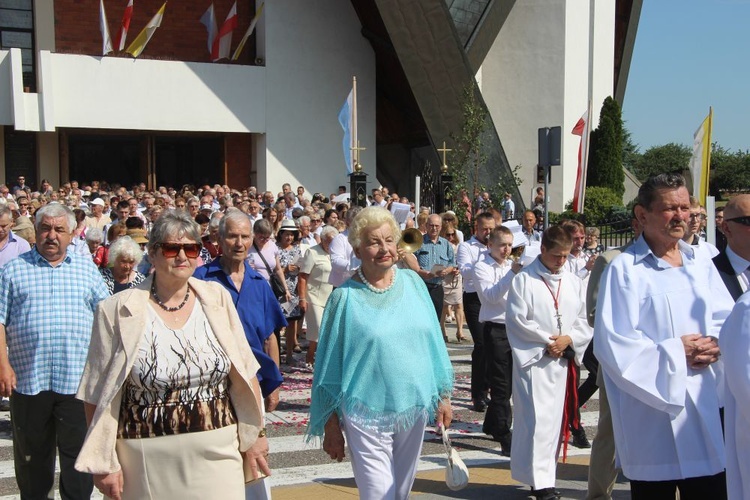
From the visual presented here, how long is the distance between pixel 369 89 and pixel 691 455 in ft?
84.7

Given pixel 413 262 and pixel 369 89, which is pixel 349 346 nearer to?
pixel 413 262

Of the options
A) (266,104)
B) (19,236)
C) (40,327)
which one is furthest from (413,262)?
(266,104)

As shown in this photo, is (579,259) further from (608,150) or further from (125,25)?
(608,150)

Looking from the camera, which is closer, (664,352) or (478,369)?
(664,352)

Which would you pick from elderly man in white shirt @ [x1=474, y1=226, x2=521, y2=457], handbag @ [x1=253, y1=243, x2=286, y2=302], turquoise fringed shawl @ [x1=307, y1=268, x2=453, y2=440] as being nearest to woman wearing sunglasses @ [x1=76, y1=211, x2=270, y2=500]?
turquoise fringed shawl @ [x1=307, y1=268, x2=453, y2=440]

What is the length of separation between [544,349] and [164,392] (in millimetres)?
3217

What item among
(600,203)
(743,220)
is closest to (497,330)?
(743,220)

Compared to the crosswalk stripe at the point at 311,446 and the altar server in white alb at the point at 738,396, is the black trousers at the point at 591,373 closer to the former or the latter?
the crosswalk stripe at the point at 311,446

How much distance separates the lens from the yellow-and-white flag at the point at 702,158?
1049 centimetres

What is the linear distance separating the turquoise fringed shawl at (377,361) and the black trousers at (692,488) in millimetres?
1159

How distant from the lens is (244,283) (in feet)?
19.0

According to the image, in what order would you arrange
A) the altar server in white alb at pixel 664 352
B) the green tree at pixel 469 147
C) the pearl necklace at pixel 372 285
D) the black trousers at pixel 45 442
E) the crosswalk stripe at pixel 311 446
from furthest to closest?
the green tree at pixel 469 147 < the crosswalk stripe at pixel 311 446 < the black trousers at pixel 45 442 < the pearl necklace at pixel 372 285 < the altar server in white alb at pixel 664 352

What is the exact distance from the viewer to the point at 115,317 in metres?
4.12

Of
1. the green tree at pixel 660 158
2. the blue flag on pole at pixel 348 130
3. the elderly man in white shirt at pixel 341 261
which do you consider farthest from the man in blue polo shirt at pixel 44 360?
the green tree at pixel 660 158
